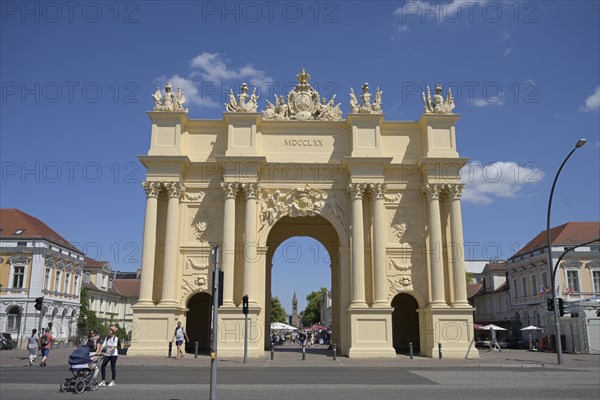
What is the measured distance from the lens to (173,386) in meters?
15.2

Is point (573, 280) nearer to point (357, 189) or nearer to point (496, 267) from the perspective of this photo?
point (496, 267)

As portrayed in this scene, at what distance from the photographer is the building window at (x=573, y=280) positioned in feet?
162

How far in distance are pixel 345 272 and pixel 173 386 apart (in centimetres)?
1828

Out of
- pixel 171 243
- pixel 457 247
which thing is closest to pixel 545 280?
pixel 457 247

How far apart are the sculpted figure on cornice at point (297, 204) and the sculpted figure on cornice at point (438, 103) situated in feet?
26.9

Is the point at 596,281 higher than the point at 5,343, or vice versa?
the point at 596,281

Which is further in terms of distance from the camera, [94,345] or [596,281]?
[596,281]

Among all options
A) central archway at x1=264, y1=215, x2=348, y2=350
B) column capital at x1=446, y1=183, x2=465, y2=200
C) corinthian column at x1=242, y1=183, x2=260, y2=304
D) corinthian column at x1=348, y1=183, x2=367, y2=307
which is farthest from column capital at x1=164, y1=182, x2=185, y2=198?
column capital at x1=446, y1=183, x2=465, y2=200

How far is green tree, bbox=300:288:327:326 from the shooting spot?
472 ft

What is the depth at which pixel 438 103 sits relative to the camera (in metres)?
34.2

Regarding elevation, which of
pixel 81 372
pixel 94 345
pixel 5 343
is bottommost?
pixel 5 343

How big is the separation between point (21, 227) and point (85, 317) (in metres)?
14.3

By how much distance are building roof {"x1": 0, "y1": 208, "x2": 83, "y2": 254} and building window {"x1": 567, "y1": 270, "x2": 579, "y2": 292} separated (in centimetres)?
4768

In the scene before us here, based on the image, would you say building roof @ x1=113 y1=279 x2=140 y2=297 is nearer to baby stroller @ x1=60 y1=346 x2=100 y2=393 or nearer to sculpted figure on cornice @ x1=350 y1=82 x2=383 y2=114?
sculpted figure on cornice @ x1=350 y1=82 x2=383 y2=114
